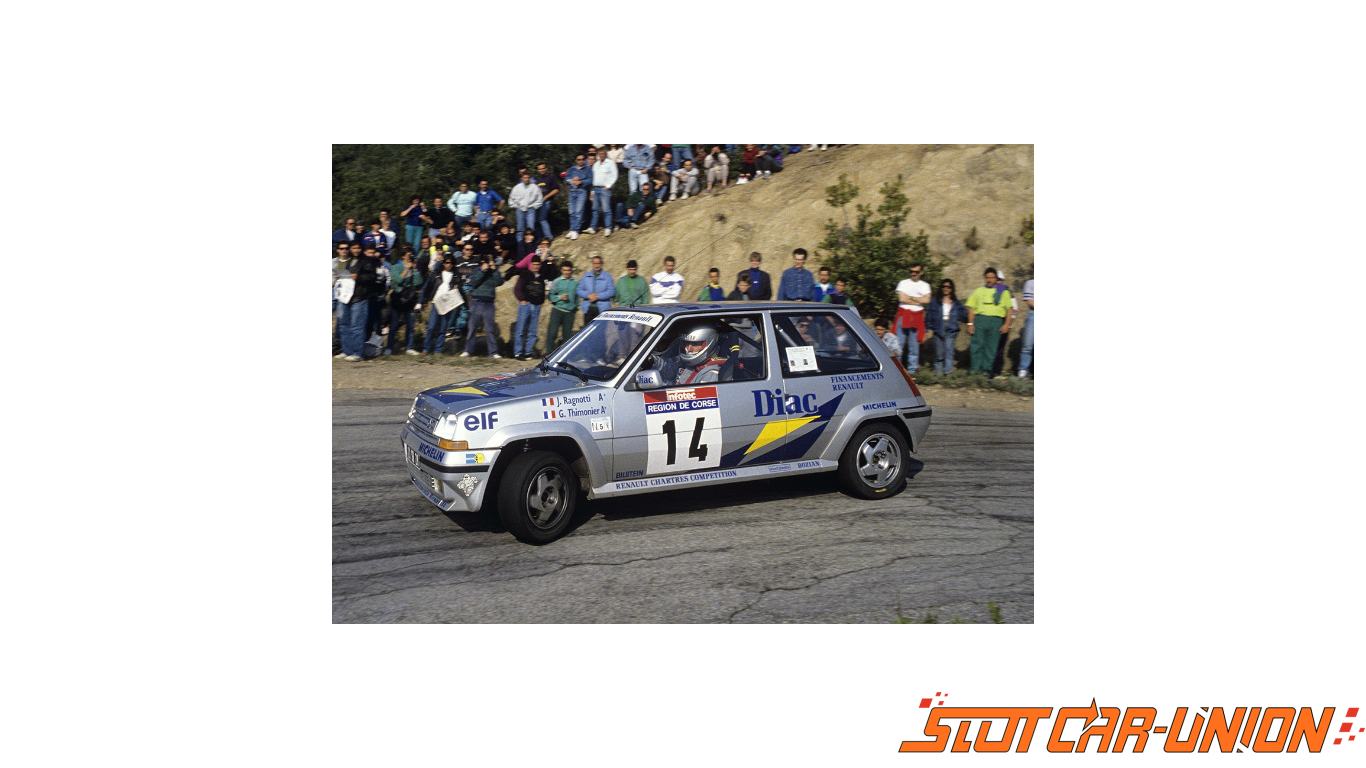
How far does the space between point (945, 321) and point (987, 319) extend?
53 cm

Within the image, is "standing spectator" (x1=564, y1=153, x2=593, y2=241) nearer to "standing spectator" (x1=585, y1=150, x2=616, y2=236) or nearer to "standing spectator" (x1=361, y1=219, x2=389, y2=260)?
"standing spectator" (x1=585, y1=150, x2=616, y2=236)

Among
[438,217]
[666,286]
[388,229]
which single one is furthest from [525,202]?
[666,286]

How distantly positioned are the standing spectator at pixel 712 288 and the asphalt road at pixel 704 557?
358 cm

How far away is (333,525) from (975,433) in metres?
6.78

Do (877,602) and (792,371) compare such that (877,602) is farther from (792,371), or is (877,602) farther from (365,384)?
(365,384)

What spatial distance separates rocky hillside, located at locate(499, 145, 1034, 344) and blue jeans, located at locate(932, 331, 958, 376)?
575 millimetres

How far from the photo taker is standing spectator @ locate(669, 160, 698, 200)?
36.8ft

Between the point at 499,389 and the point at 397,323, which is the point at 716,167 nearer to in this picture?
the point at 397,323

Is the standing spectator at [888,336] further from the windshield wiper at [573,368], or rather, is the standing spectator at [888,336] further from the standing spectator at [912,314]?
the windshield wiper at [573,368]

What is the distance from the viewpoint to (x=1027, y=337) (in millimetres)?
11609

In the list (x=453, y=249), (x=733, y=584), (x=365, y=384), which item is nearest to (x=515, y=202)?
(x=453, y=249)

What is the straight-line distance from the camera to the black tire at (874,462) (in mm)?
7062

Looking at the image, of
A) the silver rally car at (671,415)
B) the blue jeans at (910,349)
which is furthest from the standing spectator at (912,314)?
the silver rally car at (671,415)

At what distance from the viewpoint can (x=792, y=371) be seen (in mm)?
6805
